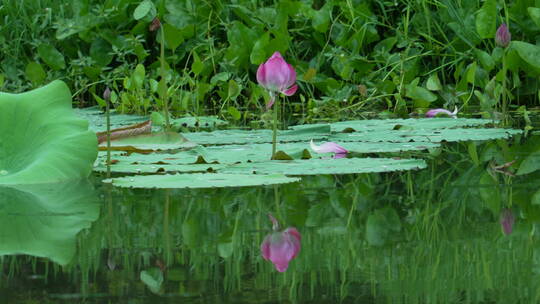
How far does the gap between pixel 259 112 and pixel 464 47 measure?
2.77 ft

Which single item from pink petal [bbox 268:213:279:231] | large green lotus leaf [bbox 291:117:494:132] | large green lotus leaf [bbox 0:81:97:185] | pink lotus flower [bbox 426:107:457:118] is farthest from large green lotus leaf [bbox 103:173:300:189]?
pink lotus flower [bbox 426:107:457:118]

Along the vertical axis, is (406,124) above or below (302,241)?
above

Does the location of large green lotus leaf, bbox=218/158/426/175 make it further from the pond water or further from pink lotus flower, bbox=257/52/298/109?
pink lotus flower, bbox=257/52/298/109

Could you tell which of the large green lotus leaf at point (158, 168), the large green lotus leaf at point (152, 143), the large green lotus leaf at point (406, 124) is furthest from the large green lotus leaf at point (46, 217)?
the large green lotus leaf at point (406, 124)

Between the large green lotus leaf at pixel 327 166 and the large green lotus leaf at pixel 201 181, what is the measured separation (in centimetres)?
11

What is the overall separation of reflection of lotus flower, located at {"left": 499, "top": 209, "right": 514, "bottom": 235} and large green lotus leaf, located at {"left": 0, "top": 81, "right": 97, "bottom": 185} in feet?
2.71

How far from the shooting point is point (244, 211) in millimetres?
1551

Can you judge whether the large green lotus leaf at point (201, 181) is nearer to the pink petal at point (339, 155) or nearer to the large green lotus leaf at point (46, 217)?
the large green lotus leaf at point (46, 217)

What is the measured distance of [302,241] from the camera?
1.27 metres

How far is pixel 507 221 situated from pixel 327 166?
2.06 ft

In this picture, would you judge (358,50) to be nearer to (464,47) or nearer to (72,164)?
(464,47)

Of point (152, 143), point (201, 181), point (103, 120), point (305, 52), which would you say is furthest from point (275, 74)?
point (305, 52)

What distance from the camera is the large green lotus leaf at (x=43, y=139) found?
191 centimetres

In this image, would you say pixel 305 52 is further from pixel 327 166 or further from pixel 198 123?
pixel 327 166
